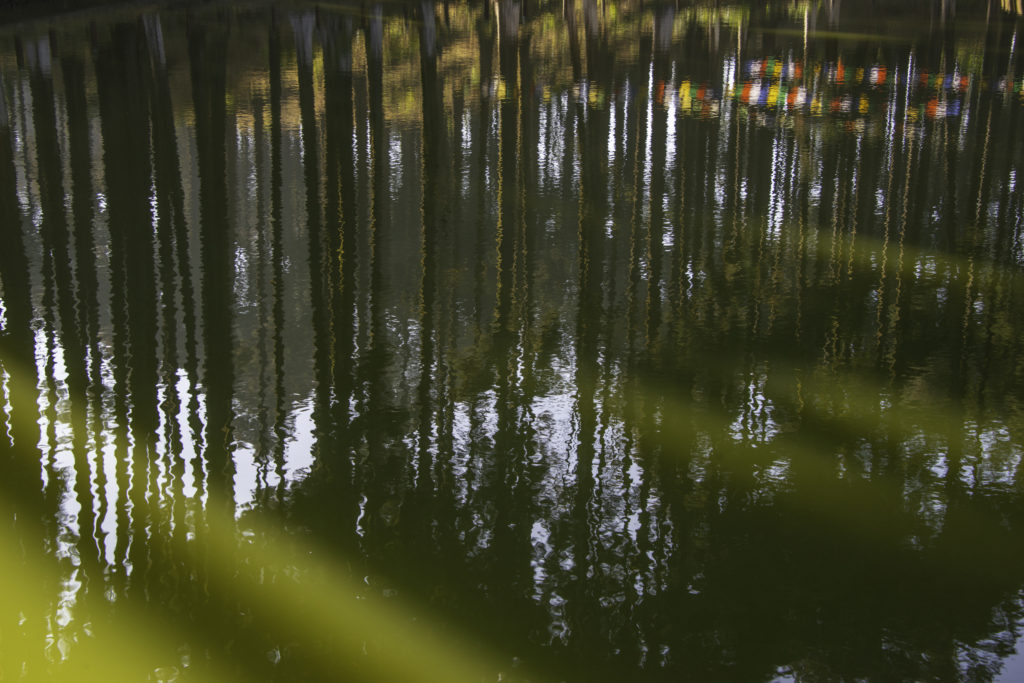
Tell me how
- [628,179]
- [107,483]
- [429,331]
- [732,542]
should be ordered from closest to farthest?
[732,542] < [107,483] < [429,331] < [628,179]

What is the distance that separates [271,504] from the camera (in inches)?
163

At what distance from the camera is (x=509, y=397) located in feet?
16.8

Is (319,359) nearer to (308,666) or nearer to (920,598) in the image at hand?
(308,666)

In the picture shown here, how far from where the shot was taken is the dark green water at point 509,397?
3473 mm

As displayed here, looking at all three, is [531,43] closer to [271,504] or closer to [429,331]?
[429,331]

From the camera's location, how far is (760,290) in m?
6.45

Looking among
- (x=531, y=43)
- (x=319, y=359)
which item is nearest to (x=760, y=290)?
(x=319, y=359)

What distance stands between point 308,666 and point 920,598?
1.83 m

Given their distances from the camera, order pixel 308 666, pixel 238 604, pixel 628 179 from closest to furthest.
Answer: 1. pixel 308 666
2. pixel 238 604
3. pixel 628 179

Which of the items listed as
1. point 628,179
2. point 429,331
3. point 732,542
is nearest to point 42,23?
point 628,179

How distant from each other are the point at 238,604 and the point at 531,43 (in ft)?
48.6

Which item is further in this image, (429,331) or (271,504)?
(429,331)

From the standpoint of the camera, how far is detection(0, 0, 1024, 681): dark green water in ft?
11.4

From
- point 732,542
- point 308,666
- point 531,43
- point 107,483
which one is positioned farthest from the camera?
point 531,43
